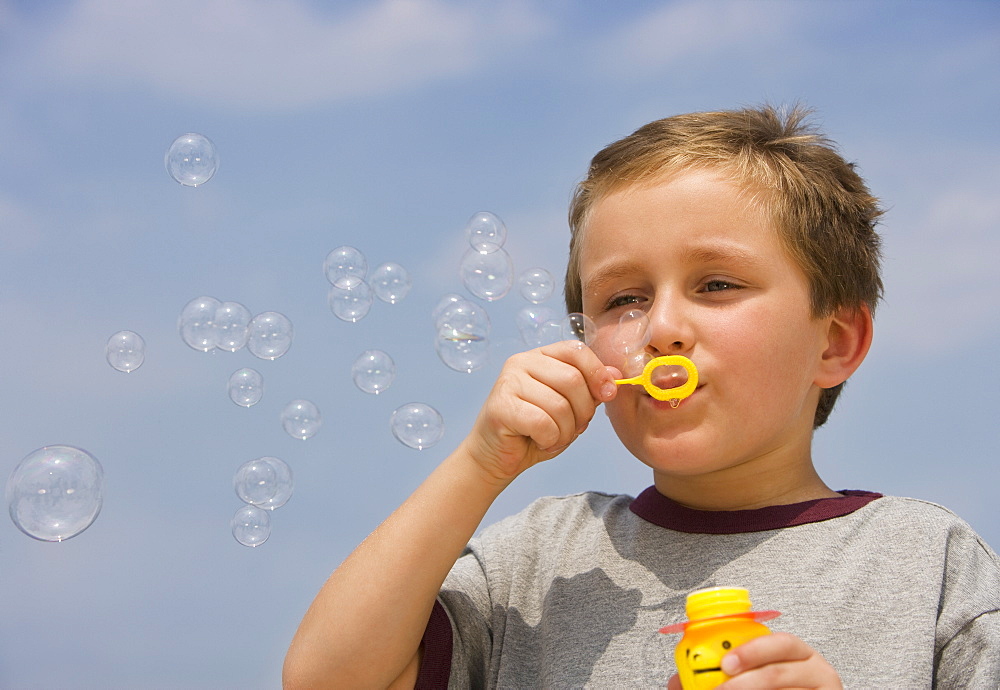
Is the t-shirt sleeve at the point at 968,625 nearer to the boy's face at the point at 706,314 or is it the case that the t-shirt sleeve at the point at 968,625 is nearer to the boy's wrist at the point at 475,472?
the boy's face at the point at 706,314

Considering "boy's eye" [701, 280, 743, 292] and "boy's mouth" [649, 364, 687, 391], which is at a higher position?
"boy's eye" [701, 280, 743, 292]

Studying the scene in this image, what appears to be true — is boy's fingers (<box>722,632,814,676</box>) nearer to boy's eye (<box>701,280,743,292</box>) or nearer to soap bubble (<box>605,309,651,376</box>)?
soap bubble (<box>605,309,651,376</box>)

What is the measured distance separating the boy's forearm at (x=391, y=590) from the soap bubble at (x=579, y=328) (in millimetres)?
369

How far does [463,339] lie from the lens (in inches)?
84.5

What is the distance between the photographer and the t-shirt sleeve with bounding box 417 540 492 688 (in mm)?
1677

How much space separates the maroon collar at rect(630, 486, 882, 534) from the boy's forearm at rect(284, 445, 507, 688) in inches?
16.3

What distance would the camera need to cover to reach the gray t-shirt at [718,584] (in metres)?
1.49

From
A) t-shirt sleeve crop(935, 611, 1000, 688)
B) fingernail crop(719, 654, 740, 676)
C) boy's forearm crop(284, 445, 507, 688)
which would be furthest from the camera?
boy's forearm crop(284, 445, 507, 688)

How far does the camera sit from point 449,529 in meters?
1.59

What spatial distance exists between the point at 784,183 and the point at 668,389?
59cm

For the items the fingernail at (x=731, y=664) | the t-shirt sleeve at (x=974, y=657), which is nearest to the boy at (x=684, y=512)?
the t-shirt sleeve at (x=974, y=657)

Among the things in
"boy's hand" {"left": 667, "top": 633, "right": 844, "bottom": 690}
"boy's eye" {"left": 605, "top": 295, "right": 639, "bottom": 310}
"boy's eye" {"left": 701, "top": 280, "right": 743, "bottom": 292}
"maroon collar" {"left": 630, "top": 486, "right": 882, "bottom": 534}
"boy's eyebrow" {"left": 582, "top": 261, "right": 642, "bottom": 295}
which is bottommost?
"boy's hand" {"left": 667, "top": 633, "right": 844, "bottom": 690}

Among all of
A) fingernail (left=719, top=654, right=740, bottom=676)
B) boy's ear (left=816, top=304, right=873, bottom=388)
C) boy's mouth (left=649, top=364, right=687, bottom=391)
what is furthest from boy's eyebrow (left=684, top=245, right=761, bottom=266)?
fingernail (left=719, top=654, right=740, bottom=676)

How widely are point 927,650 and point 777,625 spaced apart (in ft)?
0.80
